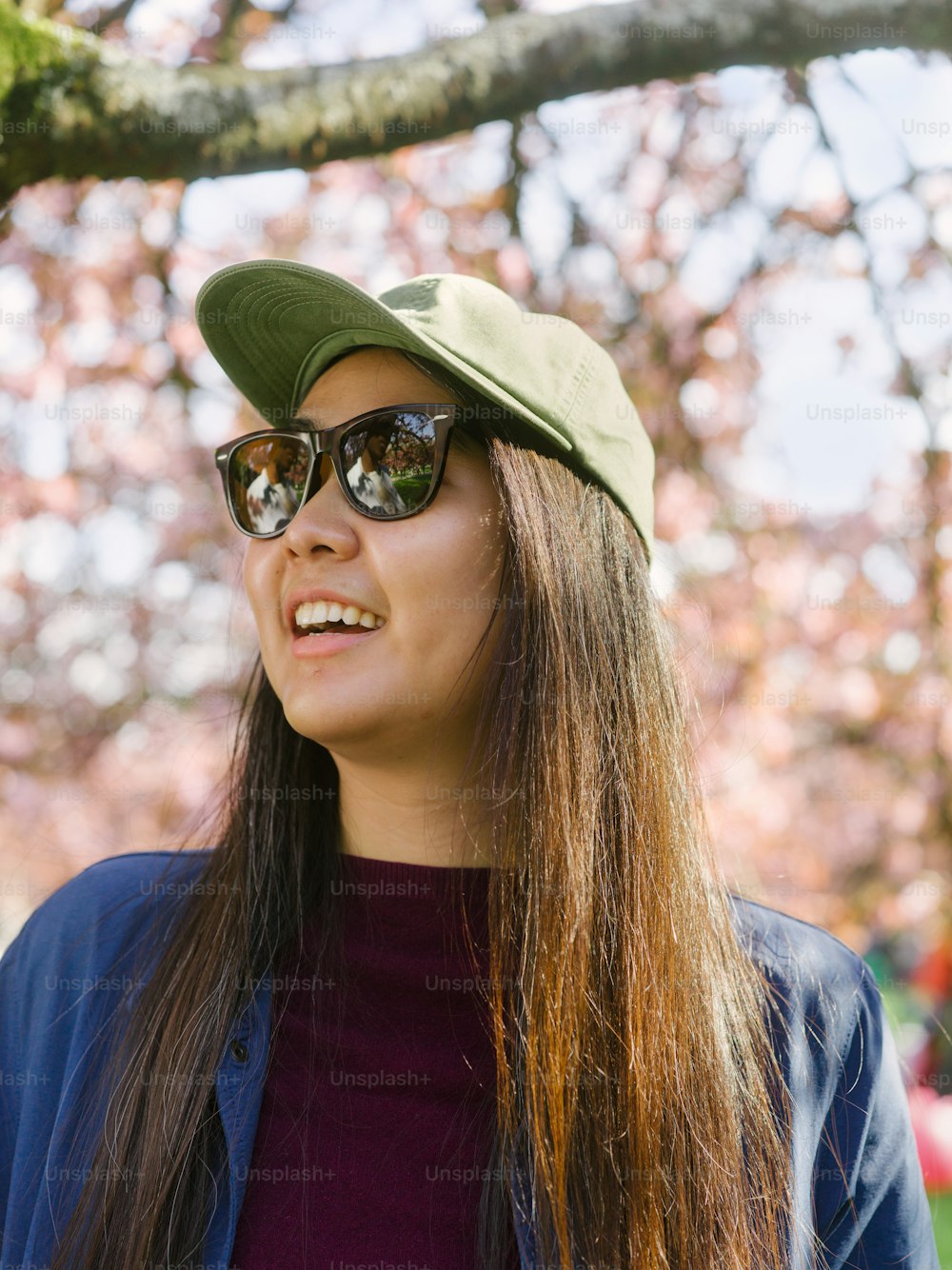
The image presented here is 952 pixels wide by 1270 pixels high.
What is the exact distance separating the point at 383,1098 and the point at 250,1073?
0.17 meters

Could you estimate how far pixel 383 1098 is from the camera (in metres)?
1.38

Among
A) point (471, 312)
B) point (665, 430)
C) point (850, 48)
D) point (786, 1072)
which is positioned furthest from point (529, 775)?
point (665, 430)

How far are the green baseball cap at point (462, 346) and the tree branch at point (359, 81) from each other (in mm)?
465

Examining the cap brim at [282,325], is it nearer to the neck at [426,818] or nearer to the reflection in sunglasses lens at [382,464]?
the reflection in sunglasses lens at [382,464]

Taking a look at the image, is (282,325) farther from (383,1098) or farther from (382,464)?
(383,1098)

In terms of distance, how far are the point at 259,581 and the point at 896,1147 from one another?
3.99 ft

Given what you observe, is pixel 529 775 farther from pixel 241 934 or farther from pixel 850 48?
pixel 850 48

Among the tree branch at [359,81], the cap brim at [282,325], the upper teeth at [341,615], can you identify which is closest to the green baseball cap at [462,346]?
the cap brim at [282,325]

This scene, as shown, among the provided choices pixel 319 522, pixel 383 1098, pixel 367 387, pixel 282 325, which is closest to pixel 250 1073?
pixel 383 1098

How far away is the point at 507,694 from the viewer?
149 centimetres

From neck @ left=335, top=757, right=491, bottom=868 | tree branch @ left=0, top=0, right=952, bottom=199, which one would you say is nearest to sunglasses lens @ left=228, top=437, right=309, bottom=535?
neck @ left=335, top=757, right=491, bottom=868

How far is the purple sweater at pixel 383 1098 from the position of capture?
1.29m

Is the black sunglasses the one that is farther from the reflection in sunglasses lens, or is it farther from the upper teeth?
the upper teeth

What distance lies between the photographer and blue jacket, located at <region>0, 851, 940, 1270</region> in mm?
1415
